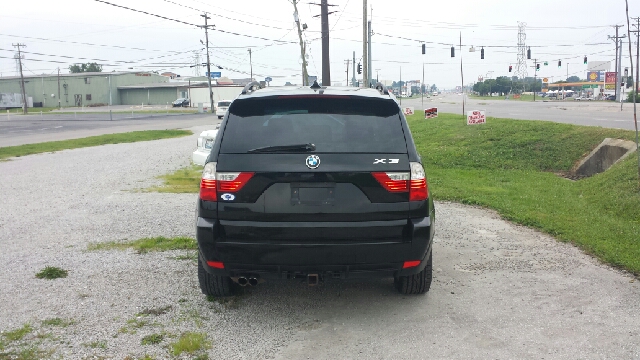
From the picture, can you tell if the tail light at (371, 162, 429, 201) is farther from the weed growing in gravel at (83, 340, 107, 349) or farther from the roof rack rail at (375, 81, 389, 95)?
the weed growing in gravel at (83, 340, 107, 349)

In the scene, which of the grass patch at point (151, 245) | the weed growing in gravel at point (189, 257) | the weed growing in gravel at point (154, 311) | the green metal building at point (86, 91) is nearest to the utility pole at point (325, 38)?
the grass patch at point (151, 245)

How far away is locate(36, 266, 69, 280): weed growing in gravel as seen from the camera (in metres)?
5.82

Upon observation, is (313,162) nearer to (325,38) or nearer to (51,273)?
(51,273)

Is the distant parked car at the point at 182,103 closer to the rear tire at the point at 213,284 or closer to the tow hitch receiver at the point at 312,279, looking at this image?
the rear tire at the point at 213,284

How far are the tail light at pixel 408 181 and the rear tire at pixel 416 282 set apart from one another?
0.85 meters

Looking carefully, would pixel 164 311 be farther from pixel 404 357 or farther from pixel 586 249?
pixel 586 249

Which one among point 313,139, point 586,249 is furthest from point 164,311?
point 586,249

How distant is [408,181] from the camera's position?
4426mm

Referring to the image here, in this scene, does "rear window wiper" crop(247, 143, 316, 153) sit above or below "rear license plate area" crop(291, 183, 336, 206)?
above

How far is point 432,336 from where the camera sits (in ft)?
14.6

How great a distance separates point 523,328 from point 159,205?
22.5 feet

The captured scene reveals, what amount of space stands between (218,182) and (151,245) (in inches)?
118

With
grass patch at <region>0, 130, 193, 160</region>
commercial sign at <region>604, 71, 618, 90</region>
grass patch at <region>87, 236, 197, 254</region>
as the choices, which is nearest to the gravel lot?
grass patch at <region>87, 236, 197, 254</region>

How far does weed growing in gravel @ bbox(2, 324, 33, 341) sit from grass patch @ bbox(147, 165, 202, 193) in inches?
278
